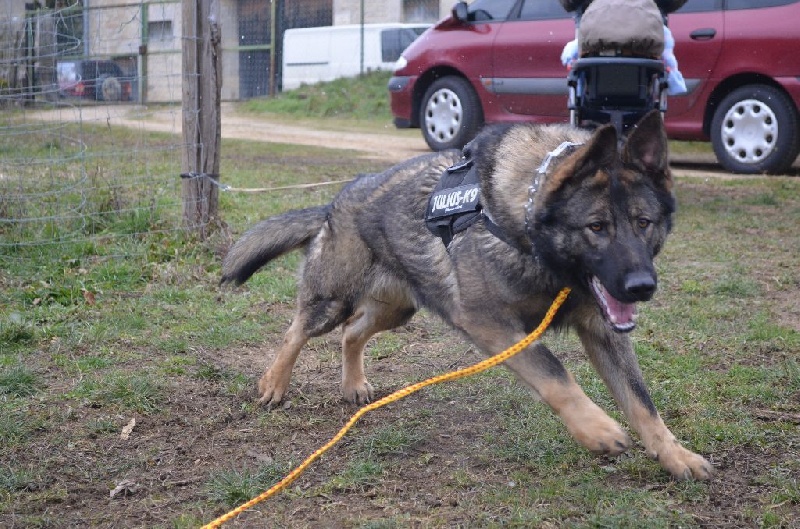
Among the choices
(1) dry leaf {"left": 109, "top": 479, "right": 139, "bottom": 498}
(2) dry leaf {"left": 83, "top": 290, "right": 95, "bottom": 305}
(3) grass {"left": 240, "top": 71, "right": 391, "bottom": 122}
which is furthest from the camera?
(3) grass {"left": 240, "top": 71, "right": 391, "bottom": 122}

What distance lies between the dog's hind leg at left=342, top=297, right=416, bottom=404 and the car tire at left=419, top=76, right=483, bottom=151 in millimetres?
7092

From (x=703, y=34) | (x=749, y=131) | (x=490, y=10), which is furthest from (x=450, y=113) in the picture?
(x=749, y=131)

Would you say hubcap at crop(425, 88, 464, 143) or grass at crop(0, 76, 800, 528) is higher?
hubcap at crop(425, 88, 464, 143)

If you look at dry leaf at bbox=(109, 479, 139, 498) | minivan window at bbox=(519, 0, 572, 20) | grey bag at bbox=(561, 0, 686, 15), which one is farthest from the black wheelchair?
minivan window at bbox=(519, 0, 572, 20)

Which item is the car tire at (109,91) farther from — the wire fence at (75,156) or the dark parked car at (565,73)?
the dark parked car at (565,73)

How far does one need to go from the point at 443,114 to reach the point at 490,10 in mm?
1460

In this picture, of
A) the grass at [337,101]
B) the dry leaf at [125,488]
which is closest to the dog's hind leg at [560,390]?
the dry leaf at [125,488]

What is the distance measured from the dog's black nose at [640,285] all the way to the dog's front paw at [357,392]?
6.17ft

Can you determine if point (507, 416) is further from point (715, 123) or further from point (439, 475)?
point (715, 123)

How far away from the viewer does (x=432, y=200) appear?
13.6 ft

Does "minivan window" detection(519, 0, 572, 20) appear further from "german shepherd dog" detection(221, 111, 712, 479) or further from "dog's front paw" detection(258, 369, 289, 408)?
"dog's front paw" detection(258, 369, 289, 408)

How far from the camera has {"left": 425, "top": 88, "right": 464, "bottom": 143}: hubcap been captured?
12008 millimetres

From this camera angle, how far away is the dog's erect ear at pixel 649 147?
135 inches

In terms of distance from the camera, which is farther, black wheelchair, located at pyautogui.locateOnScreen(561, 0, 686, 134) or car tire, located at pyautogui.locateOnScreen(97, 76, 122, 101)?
car tire, located at pyautogui.locateOnScreen(97, 76, 122, 101)
